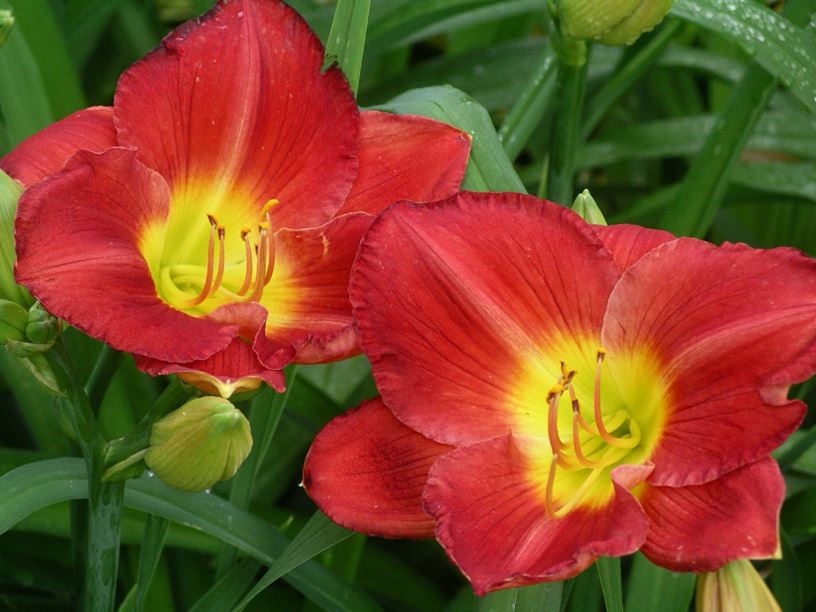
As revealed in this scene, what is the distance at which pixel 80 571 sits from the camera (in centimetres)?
88

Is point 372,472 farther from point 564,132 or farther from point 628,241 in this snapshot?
point 564,132

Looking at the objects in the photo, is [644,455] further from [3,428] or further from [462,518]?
[3,428]

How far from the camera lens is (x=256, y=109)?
80cm

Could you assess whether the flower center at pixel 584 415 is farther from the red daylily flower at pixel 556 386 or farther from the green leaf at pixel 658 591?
the green leaf at pixel 658 591

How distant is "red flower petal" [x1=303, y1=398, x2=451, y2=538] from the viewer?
69cm

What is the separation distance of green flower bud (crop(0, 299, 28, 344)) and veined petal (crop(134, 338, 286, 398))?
0.08m

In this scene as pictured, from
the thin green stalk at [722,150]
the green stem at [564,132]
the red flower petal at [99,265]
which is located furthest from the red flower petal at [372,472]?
the thin green stalk at [722,150]

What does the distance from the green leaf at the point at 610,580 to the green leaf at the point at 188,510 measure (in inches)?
8.5

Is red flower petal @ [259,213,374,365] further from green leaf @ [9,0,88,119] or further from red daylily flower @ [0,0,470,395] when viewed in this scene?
green leaf @ [9,0,88,119]

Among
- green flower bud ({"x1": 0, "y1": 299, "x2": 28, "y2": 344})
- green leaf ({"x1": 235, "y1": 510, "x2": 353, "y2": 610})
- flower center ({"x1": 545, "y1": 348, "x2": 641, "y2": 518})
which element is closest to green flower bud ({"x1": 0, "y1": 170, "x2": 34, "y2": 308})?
green flower bud ({"x1": 0, "y1": 299, "x2": 28, "y2": 344})

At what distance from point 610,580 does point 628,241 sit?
0.22 meters

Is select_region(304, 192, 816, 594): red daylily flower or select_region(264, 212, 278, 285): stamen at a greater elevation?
select_region(264, 212, 278, 285): stamen

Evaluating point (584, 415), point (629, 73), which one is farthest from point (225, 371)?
point (629, 73)

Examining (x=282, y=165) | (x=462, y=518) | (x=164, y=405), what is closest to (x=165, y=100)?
(x=282, y=165)
